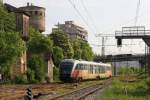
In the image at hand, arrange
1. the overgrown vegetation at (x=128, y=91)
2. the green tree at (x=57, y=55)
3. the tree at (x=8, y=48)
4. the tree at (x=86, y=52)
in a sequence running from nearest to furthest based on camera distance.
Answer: the overgrown vegetation at (x=128, y=91), the tree at (x=8, y=48), the green tree at (x=57, y=55), the tree at (x=86, y=52)

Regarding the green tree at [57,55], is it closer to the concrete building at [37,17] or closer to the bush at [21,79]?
the concrete building at [37,17]

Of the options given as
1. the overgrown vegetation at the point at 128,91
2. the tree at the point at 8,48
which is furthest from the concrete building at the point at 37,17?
the overgrown vegetation at the point at 128,91

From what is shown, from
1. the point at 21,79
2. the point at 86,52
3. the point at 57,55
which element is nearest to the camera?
the point at 21,79

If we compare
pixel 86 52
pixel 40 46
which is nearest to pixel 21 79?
pixel 40 46

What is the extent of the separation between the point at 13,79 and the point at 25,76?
9.81 ft

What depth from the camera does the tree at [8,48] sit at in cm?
6166

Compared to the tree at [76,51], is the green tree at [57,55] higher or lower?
lower

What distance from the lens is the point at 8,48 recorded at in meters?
61.9

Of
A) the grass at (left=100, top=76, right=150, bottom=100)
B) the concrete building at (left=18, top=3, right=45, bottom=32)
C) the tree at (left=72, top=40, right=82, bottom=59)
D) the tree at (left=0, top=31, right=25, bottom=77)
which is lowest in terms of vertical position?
the grass at (left=100, top=76, right=150, bottom=100)

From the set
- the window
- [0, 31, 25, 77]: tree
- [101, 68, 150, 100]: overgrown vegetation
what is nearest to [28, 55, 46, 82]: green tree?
[0, 31, 25, 77]: tree

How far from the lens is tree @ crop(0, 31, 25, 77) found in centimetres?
6166

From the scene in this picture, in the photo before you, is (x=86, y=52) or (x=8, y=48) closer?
(x=8, y=48)

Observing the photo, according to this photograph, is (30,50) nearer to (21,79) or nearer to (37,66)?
(37,66)

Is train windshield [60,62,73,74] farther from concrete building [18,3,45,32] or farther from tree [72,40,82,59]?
tree [72,40,82,59]
